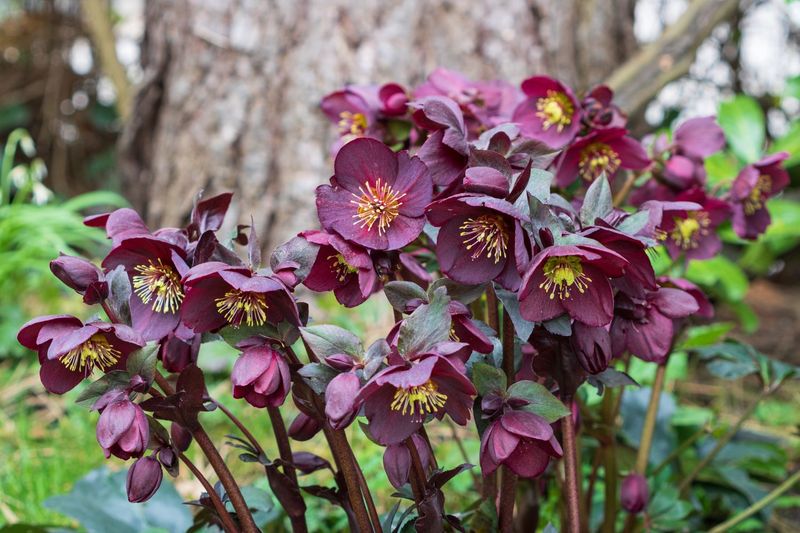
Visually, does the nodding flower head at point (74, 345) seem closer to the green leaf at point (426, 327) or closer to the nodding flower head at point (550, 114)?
the green leaf at point (426, 327)

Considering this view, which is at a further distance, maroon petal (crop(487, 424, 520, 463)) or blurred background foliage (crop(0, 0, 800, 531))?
blurred background foliage (crop(0, 0, 800, 531))

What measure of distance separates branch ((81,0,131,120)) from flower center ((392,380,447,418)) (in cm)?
298

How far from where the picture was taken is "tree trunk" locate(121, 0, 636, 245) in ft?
6.07

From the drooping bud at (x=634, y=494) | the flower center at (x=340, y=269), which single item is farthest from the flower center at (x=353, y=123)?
the drooping bud at (x=634, y=494)

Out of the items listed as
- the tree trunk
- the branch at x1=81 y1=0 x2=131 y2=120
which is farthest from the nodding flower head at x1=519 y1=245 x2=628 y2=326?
the branch at x1=81 y1=0 x2=131 y2=120

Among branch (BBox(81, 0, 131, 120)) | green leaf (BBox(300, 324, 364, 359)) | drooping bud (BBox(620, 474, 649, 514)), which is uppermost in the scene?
branch (BBox(81, 0, 131, 120))

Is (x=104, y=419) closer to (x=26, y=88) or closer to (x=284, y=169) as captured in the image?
(x=284, y=169)

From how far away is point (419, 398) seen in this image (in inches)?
20.0

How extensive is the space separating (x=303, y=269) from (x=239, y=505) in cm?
21

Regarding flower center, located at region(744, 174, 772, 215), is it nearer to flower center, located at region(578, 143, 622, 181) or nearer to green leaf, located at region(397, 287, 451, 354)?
flower center, located at region(578, 143, 622, 181)

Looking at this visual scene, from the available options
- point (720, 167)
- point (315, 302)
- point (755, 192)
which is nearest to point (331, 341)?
point (755, 192)

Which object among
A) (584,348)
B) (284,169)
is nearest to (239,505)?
(584,348)

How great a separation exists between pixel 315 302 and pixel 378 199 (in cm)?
139

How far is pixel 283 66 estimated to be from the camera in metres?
1.90
